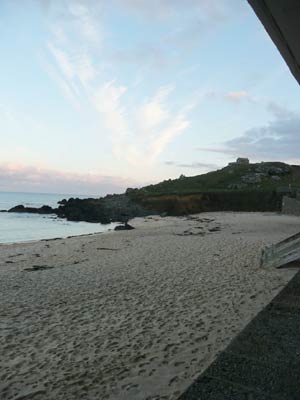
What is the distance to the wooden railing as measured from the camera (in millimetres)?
14105

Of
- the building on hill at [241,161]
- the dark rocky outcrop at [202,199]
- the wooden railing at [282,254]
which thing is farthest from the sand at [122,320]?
the building on hill at [241,161]

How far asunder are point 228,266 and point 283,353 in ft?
30.3

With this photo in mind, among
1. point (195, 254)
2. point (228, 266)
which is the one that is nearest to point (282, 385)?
point (228, 266)

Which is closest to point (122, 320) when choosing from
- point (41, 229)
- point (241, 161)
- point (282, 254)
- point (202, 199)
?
point (282, 254)

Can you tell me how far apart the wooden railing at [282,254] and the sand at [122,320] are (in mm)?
580

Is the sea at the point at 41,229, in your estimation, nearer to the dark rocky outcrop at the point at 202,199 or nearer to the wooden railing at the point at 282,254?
the dark rocky outcrop at the point at 202,199

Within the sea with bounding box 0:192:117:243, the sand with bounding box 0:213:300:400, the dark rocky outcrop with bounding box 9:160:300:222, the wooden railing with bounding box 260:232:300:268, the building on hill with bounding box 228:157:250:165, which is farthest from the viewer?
the building on hill with bounding box 228:157:250:165

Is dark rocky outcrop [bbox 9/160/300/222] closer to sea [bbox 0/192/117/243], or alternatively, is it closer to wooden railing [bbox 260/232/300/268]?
sea [bbox 0/192/117/243]

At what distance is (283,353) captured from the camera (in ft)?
20.2

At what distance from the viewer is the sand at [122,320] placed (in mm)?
6105

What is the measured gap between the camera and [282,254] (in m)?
14.5

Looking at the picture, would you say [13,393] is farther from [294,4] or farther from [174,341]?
[294,4]

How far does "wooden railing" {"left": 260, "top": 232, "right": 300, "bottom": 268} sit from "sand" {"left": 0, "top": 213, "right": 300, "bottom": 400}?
1.90ft

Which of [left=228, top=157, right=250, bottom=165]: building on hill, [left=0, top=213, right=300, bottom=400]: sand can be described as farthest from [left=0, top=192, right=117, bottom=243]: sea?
[left=228, top=157, right=250, bottom=165]: building on hill
